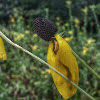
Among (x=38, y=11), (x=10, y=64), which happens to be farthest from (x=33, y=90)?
(x=38, y=11)

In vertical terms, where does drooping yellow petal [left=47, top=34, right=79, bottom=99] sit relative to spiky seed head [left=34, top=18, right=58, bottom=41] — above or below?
below

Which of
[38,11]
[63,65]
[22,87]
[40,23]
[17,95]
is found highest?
[40,23]

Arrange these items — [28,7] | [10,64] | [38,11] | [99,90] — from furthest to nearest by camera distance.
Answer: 1. [28,7]
2. [38,11]
3. [10,64]
4. [99,90]

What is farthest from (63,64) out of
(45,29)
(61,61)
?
(45,29)

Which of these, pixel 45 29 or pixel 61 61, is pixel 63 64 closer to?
pixel 61 61

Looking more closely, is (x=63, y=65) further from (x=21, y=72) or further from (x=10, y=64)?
(x=10, y=64)

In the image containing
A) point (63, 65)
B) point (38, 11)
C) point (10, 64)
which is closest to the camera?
point (63, 65)

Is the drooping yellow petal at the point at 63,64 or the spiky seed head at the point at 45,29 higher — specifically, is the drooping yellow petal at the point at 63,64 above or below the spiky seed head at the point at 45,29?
below

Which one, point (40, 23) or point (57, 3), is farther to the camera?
point (57, 3)
